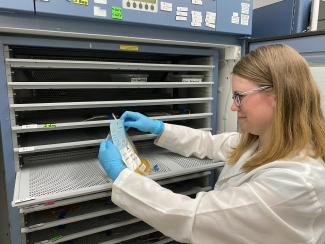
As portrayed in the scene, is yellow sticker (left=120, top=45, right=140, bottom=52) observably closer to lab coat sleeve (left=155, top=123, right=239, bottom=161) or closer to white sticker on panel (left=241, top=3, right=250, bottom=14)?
lab coat sleeve (left=155, top=123, right=239, bottom=161)

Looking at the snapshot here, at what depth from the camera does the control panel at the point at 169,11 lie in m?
0.94

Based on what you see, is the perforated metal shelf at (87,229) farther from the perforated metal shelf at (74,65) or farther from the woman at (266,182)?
the perforated metal shelf at (74,65)

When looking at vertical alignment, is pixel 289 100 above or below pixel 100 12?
below

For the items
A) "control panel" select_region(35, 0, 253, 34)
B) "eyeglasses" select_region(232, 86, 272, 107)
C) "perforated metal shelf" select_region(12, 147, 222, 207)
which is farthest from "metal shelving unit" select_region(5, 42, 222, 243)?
"eyeglasses" select_region(232, 86, 272, 107)

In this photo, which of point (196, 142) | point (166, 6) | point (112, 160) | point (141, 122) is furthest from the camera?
point (196, 142)

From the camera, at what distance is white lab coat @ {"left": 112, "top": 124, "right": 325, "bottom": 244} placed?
0.76 m

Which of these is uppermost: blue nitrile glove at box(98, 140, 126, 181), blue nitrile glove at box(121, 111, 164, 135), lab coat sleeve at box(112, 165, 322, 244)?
blue nitrile glove at box(121, 111, 164, 135)

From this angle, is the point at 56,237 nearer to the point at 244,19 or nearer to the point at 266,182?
the point at 266,182

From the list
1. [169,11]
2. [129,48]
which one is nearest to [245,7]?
[169,11]

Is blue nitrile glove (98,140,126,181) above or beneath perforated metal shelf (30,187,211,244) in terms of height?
above

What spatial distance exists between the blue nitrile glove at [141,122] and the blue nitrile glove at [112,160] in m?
0.20

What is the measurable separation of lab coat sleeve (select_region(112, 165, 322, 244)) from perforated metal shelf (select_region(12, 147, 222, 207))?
0.23 meters

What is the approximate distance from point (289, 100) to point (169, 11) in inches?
23.3

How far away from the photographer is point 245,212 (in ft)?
2.53
